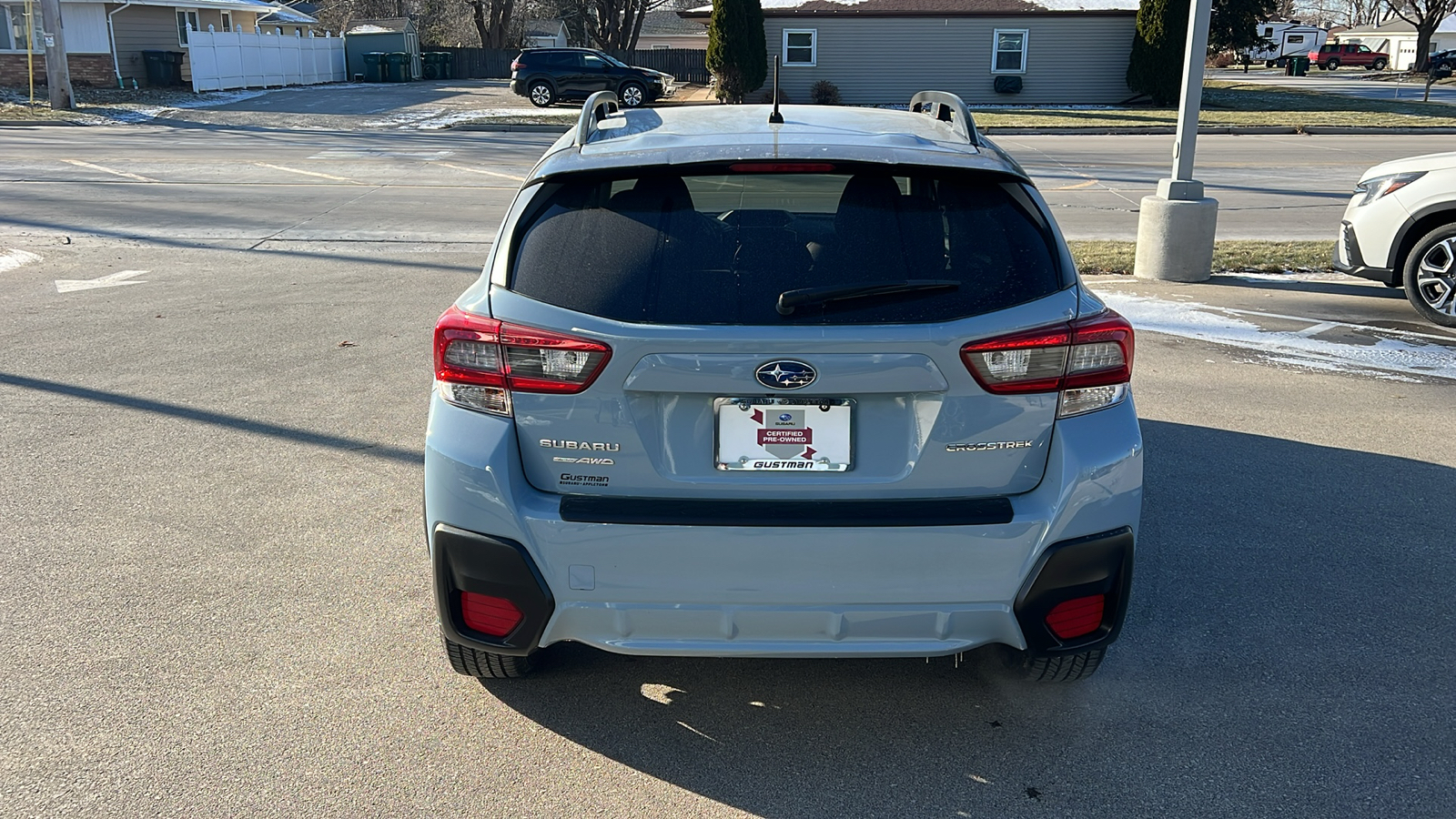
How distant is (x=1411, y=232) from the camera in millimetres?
8805

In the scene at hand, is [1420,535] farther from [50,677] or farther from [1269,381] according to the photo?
[50,677]

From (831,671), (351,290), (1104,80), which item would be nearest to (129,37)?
(1104,80)

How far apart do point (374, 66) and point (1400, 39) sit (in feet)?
225

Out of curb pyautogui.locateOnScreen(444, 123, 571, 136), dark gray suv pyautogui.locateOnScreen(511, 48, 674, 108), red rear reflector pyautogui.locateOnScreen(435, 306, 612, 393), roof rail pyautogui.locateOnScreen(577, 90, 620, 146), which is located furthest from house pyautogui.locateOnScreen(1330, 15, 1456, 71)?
red rear reflector pyautogui.locateOnScreen(435, 306, 612, 393)

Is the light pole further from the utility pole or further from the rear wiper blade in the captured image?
the utility pole

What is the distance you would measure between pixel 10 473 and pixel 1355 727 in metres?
5.67

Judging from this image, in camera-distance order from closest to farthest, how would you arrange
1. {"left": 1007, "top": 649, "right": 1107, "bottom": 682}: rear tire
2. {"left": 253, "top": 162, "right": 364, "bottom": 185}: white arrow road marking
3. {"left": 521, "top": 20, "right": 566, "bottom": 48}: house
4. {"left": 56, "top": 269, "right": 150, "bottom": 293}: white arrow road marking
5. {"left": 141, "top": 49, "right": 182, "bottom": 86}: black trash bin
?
{"left": 1007, "top": 649, "right": 1107, "bottom": 682}: rear tire
{"left": 56, "top": 269, "right": 150, "bottom": 293}: white arrow road marking
{"left": 253, "top": 162, "right": 364, "bottom": 185}: white arrow road marking
{"left": 141, "top": 49, "right": 182, "bottom": 86}: black trash bin
{"left": 521, "top": 20, "right": 566, "bottom": 48}: house

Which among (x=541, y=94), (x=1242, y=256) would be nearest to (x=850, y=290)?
(x=1242, y=256)

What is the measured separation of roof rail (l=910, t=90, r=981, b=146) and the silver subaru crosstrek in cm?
56

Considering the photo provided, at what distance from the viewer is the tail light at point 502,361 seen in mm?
3016

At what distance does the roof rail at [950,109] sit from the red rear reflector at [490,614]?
1.92 meters

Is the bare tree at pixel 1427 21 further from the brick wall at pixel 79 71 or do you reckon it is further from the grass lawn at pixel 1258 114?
the brick wall at pixel 79 71

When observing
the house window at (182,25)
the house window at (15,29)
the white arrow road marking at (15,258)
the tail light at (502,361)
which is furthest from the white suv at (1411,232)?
the house window at (182,25)

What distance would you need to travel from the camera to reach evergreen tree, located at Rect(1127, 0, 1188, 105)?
35.2 m
